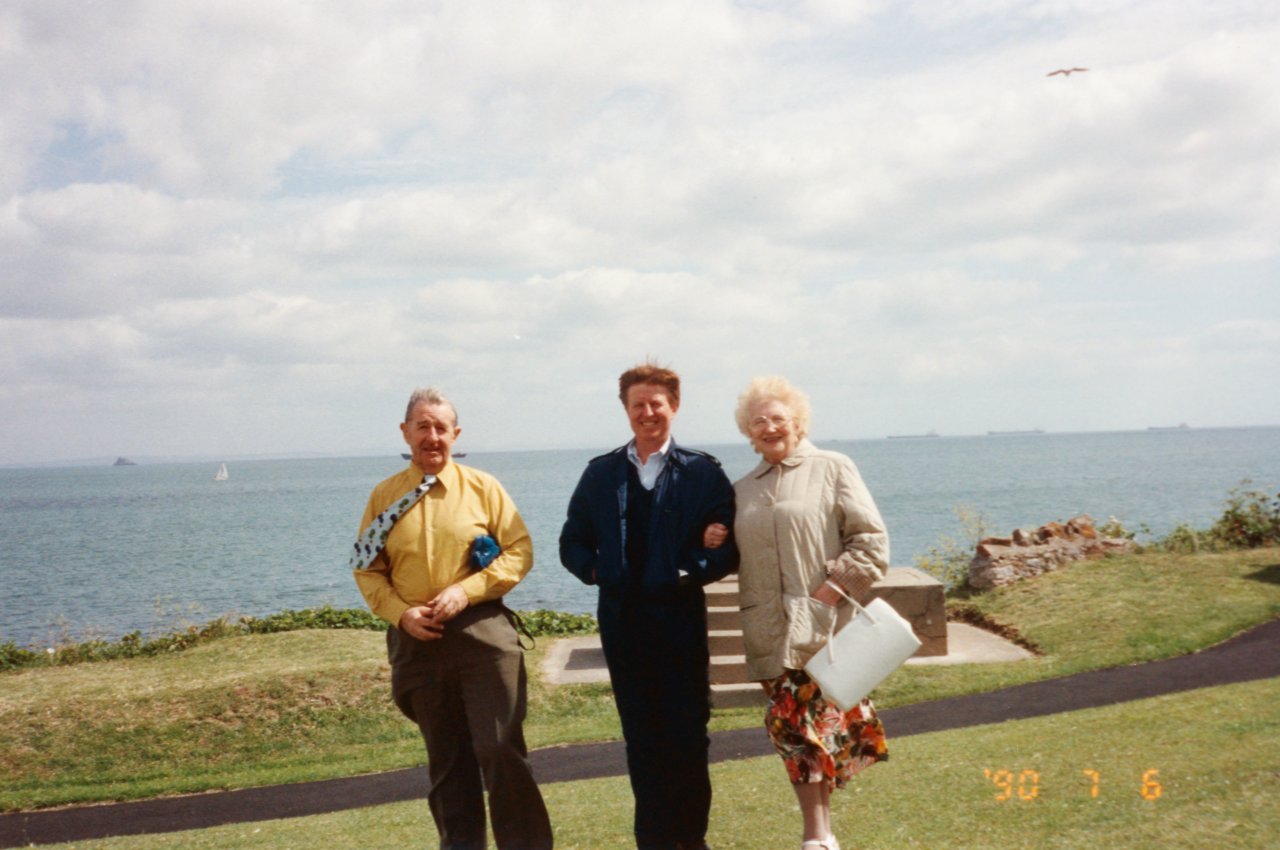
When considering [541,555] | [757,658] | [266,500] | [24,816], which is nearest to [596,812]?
[757,658]

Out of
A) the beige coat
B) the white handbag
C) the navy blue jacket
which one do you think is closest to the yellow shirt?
the navy blue jacket

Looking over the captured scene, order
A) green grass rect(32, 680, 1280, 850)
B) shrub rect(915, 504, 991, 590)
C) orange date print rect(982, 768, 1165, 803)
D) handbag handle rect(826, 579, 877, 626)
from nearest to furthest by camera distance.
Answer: handbag handle rect(826, 579, 877, 626) < green grass rect(32, 680, 1280, 850) < orange date print rect(982, 768, 1165, 803) < shrub rect(915, 504, 991, 590)

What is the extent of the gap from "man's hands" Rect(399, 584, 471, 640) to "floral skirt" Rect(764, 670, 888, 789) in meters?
1.33

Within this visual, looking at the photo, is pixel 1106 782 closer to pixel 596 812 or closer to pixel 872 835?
pixel 872 835

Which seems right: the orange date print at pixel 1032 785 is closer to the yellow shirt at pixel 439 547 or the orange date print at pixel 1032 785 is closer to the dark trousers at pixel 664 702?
the dark trousers at pixel 664 702

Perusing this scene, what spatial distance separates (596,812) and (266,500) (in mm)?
105142

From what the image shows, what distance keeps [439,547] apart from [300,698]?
6901mm

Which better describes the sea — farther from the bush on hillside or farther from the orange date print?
the orange date print

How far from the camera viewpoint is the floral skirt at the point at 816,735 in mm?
4094

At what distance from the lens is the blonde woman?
4.09 m

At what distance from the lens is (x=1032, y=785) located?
5320 mm

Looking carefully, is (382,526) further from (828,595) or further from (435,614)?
(828,595)

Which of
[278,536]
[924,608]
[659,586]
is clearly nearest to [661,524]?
[659,586]

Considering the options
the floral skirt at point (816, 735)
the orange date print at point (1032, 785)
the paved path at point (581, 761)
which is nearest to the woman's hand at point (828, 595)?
the floral skirt at point (816, 735)
